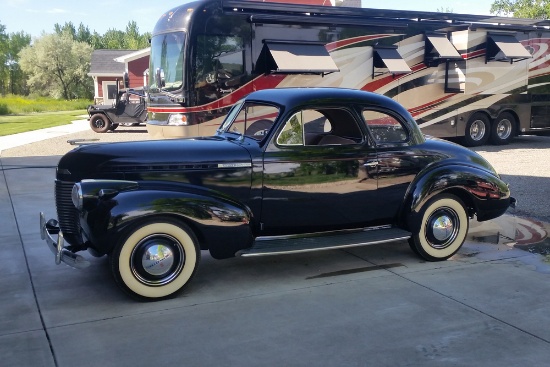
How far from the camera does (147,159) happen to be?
5.02 meters

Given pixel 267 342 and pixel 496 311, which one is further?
pixel 496 311

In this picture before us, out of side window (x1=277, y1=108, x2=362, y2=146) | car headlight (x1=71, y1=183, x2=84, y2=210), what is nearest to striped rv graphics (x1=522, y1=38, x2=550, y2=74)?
side window (x1=277, y1=108, x2=362, y2=146)

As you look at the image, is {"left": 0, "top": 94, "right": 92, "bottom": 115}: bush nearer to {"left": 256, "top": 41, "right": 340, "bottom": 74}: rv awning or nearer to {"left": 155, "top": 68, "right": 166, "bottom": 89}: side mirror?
{"left": 155, "top": 68, "right": 166, "bottom": 89}: side mirror

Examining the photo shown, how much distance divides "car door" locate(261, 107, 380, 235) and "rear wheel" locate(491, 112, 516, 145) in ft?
37.4

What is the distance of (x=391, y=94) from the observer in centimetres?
1402

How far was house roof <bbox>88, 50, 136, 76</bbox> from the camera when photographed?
41.3 m

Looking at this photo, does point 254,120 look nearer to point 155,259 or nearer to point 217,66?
point 155,259

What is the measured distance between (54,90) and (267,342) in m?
63.3

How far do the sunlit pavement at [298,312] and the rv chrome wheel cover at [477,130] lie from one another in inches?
385

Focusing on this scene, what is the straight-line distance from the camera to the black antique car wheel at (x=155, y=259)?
15.4 ft

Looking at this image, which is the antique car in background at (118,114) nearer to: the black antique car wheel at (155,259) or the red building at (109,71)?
the red building at (109,71)

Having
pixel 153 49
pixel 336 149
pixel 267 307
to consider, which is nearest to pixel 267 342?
pixel 267 307

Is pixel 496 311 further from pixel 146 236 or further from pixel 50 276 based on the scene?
pixel 50 276

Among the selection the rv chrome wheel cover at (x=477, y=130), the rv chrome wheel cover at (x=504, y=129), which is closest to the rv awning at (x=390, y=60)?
the rv chrome wheel cover at (x=477, y=130)
